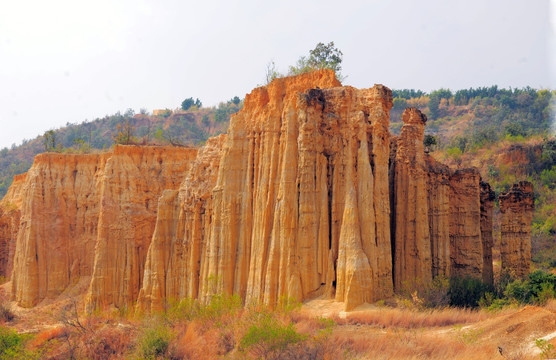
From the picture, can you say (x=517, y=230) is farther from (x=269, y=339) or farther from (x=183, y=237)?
(x=183, y=237)

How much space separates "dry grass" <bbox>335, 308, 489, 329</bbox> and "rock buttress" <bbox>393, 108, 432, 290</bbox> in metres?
2.22

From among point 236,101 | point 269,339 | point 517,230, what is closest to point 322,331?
point 269,339

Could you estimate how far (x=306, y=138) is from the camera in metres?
18.4

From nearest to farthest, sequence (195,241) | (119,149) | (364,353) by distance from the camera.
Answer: (364,353) < (195,241) < (119,149)

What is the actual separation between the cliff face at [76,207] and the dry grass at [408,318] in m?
16.1

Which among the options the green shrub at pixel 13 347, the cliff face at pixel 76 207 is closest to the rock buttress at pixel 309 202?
the green shrub at pixel 13 347

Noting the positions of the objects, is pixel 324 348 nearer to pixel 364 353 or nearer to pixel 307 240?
pixel 364 353

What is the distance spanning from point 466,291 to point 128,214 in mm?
17926

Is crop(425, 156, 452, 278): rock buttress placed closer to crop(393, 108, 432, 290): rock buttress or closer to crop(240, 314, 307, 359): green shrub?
crop(393, 108, 432, 290): rock buttress

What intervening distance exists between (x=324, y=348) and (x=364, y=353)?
0.98 metres

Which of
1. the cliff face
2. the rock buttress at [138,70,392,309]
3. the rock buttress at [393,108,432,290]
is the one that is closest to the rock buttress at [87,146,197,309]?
the cliff face

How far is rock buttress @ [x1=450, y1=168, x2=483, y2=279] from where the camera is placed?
20031 mm

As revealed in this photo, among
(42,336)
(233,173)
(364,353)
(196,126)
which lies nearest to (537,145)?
(233,173)

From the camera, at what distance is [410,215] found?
18.8 metres
